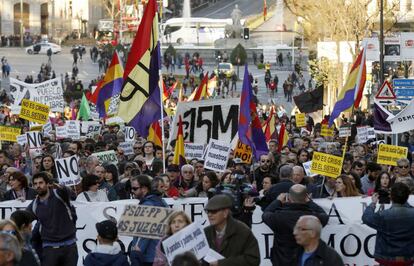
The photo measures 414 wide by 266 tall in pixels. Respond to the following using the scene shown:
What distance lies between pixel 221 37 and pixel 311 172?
81857mm

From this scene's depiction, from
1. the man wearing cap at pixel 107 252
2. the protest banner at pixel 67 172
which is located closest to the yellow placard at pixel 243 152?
the protest banner at pixel 67 172

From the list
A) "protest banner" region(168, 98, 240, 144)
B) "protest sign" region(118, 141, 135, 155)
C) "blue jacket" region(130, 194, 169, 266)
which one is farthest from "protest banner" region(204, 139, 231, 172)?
"blue jacket" region(130, 194, 169, 266)

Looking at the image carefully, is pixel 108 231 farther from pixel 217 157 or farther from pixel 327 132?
pixel 327 132

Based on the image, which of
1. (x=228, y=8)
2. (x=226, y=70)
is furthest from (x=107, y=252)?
(x=228, y=8)

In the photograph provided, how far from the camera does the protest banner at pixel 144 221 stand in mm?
11234

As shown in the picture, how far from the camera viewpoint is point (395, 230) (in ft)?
39.5

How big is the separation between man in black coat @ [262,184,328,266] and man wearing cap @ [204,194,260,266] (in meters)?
1.44

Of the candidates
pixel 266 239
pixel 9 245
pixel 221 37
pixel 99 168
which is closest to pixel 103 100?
pixel 99 168

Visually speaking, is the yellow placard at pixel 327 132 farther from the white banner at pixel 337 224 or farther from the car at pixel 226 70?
the car at pixel 226 70

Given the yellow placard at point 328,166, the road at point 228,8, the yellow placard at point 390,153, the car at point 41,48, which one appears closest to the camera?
the yellow placard at point 328,166

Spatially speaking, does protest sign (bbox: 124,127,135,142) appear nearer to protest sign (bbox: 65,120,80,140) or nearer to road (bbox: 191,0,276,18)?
protest sign (bbox: 65,120,80,140)

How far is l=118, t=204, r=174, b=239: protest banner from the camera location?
1123 cm

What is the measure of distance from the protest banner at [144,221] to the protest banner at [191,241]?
1000 mm

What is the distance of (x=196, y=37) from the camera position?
97875 millimetres
